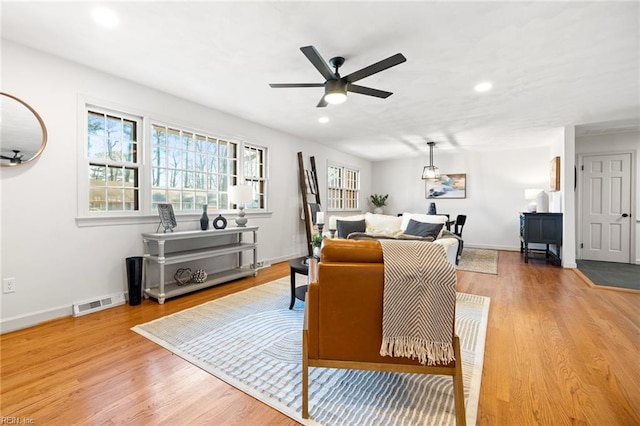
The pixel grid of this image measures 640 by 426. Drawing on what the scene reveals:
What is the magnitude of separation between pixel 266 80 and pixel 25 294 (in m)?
3.03

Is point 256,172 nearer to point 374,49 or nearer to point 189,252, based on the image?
point 189,252

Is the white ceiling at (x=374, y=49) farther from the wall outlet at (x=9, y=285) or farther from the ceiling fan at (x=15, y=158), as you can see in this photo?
the wall outlet at (x=9, y=285)

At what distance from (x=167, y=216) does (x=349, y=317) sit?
2.79 m

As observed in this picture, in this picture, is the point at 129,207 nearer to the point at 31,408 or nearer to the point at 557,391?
the point at 31,408

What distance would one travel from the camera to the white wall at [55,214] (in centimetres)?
243

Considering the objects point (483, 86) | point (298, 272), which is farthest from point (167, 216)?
point (483, 86)

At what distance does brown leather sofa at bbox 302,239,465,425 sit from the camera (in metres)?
1.38

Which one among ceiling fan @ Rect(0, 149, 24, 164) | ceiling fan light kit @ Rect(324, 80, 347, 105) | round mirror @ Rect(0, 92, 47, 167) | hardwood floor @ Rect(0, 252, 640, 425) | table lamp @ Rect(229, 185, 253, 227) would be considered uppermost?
ceiling fan light kit @ Rect(324, 80, 347, 105)

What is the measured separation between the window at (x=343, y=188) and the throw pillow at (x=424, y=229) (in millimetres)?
2854

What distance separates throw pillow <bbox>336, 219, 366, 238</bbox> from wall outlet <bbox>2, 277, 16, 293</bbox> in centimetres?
391

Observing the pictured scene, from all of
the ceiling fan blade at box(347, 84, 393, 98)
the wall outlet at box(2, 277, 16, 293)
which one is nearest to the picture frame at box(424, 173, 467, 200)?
the ceiling fan blade at box(347, 84, 393, 98)

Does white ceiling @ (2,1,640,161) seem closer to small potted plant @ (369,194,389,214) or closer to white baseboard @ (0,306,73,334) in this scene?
white baseboard @ (0,306,73,334)

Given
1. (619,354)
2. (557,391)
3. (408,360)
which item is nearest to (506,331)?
(619,354)

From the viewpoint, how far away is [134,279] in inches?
119
